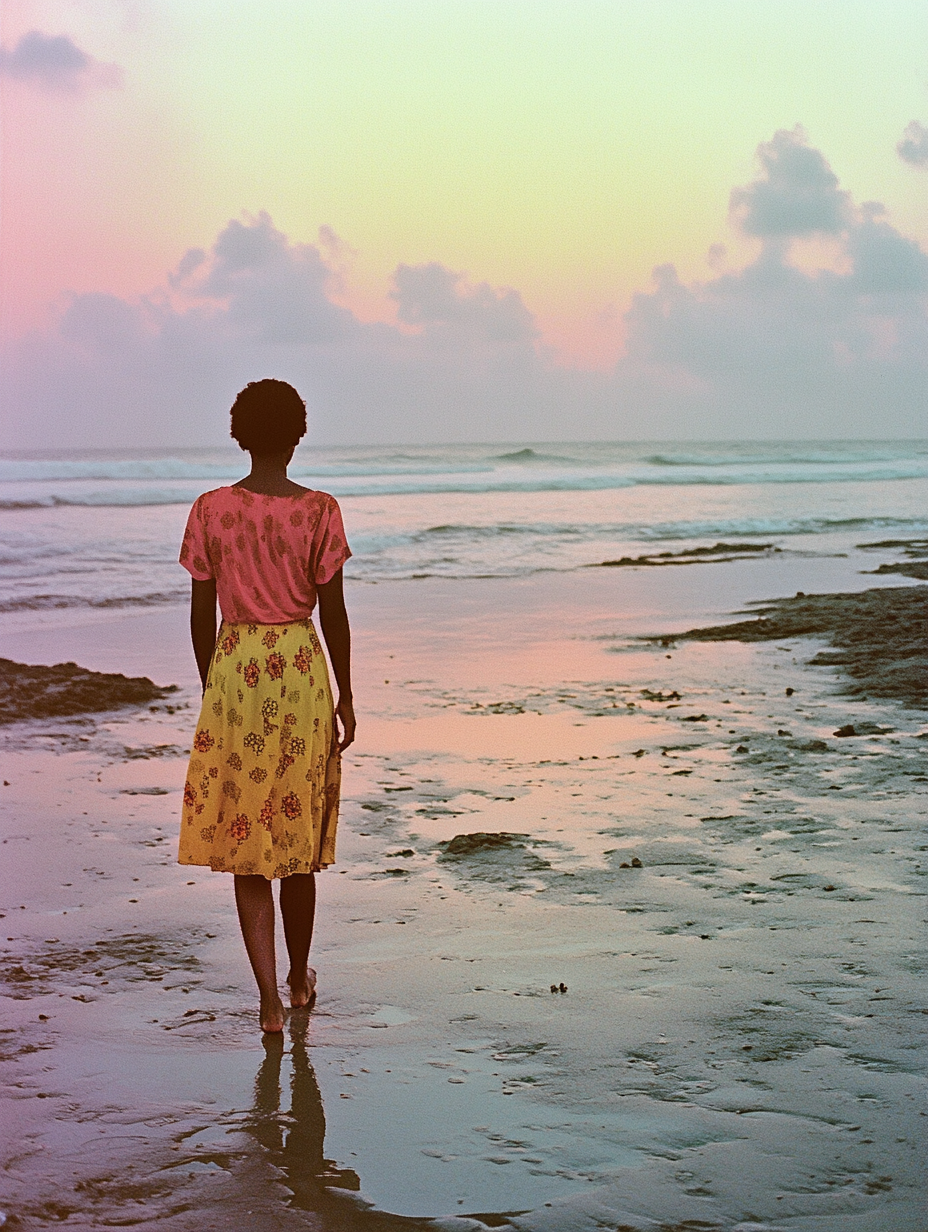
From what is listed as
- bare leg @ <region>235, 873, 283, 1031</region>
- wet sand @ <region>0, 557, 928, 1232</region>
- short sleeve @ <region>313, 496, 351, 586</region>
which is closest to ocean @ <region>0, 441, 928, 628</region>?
wet sand @ <region>0, 557, 928, 1232</region>

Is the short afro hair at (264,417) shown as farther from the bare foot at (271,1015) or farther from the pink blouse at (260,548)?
the bare foot at (271,1015)

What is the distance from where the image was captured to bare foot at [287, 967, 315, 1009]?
3768mm

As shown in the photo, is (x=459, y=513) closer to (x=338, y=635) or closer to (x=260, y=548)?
(x=338, y=635)

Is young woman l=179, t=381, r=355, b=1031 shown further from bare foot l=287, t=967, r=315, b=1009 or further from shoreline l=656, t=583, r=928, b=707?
shoreline l=656, t=583, r=928, b=707

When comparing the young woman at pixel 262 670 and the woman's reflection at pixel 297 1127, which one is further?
the young woman at pixel 262 670

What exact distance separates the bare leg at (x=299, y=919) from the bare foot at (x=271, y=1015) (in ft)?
0.70

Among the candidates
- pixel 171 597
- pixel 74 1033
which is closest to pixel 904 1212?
pixel 74 1033

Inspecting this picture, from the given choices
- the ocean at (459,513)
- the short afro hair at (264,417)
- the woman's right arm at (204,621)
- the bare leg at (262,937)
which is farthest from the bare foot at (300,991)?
the ocean at (459,513)

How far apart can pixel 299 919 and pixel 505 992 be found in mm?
649

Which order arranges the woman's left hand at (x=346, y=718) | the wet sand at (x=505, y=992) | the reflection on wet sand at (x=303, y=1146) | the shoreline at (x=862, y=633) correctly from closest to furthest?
the reflection on wet sand at (x=303, y=1146) < the wet sand at (x=505, y=992) < the woman's left hand at (x=346, y=718) < the shoreline at (x=862, y=633)

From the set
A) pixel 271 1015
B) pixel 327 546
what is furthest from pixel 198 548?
pixel 271 1015

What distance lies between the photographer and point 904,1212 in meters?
2.57

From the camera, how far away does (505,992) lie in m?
3.78

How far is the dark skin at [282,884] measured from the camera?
3.64 m
